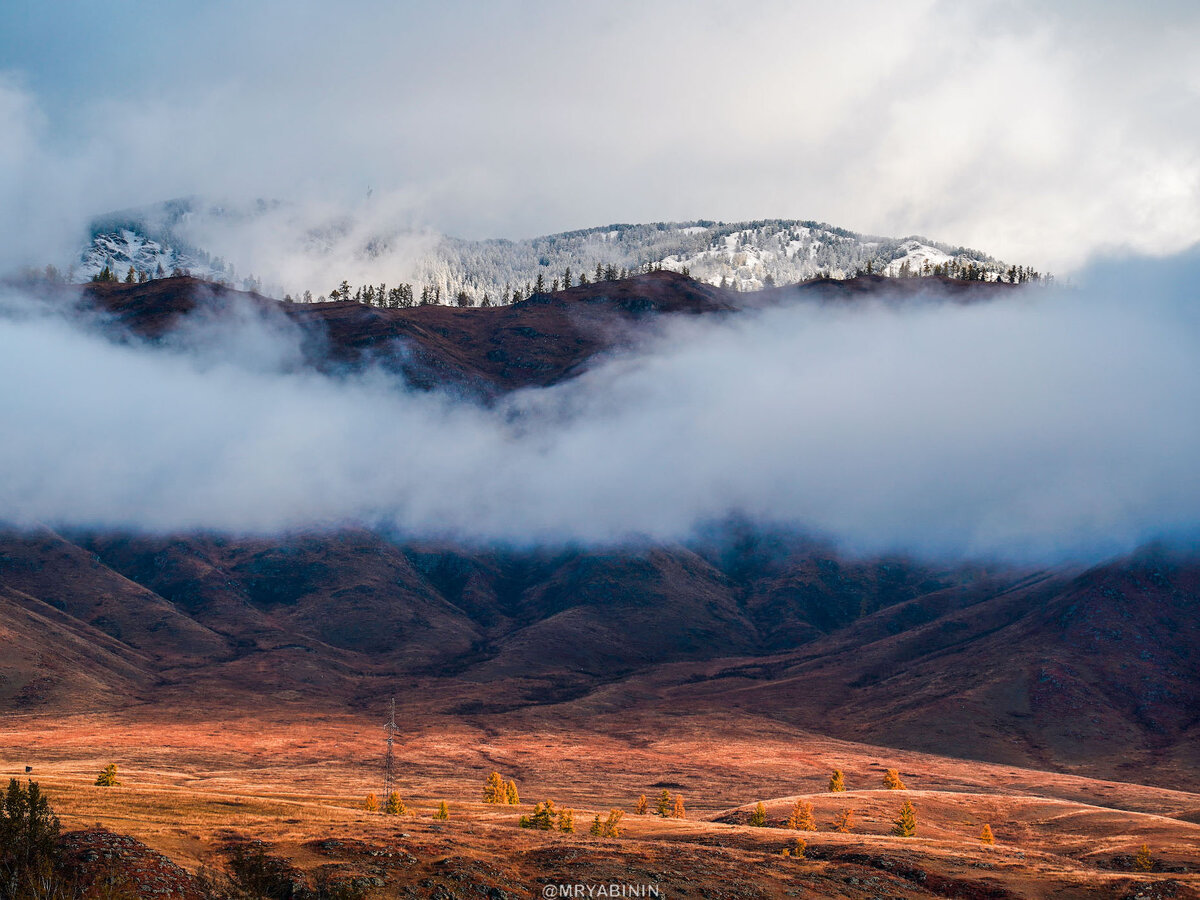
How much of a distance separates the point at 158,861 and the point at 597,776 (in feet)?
440

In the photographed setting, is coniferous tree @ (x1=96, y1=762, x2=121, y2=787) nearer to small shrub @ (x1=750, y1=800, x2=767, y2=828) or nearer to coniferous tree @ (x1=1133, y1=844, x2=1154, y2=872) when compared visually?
small shrub @ (x1=750, y1=800, x2=767, y2=828)

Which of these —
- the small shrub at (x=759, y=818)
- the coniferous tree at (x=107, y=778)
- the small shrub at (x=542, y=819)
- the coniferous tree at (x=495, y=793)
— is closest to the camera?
the small shrub at (x=542, y=819)

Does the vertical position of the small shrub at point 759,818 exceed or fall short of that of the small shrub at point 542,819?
it falls short

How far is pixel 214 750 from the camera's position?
200 meters

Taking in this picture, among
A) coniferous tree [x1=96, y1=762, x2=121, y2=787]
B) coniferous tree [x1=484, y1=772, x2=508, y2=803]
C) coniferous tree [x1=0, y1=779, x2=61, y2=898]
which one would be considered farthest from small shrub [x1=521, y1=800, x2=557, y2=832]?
coniferous tree [x1=0, y1=779, x2=61, y2=898]

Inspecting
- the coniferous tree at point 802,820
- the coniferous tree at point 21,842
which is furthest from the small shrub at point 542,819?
the coniferous tree at point 21,842

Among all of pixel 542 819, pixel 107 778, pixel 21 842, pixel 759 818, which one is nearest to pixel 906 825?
pixel 759 818

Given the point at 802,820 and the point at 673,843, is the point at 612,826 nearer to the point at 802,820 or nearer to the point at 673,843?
the point at 673,843

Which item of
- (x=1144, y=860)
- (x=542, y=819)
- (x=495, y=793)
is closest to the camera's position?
(x=1144, y=860)

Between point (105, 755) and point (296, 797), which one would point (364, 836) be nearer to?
point (296, 797)

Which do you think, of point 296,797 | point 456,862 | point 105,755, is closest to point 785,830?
point 456,862

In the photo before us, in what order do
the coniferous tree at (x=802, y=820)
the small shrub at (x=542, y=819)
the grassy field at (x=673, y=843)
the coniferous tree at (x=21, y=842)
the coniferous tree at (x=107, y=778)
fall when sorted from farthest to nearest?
the coniferous tree at (x=802, y=820)
the coniferous tree at (x=107, y=778)
the small shrub at (x=542, y=819)
the grassy field at (x=673, y=843)
the coniferous tree at (x=21, y=842)

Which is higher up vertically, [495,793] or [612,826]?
[612,826]

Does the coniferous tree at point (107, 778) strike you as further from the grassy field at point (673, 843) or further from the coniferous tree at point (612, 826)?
the coniferous tree at point (612, 826)
